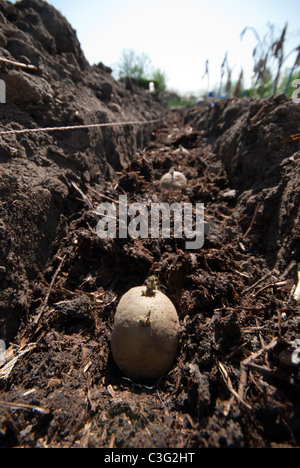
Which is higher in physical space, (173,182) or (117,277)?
(173,182)

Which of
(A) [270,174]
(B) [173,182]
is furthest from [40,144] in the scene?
(A) [270,174]

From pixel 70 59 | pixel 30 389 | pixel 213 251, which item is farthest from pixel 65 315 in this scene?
pixel 70 59

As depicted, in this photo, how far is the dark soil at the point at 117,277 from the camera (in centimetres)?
151

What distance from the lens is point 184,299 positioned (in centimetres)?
226

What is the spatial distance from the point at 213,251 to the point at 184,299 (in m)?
0.68

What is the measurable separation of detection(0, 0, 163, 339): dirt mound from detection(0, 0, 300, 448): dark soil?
0.02 metres

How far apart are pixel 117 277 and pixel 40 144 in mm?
1869

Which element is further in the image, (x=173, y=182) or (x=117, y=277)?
(x=173, y=182)

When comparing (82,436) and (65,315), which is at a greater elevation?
(65,315)

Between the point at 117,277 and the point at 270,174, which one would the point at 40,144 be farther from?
the point at 270,174

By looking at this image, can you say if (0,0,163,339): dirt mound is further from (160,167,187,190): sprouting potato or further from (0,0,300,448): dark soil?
(160,167,187,190): sprouting potato

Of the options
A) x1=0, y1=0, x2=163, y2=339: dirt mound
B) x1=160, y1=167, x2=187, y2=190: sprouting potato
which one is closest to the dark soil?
x1=0, y1=0, x2=163, y2=339: dirt mound

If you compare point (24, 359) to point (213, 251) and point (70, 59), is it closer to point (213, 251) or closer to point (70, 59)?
point (213, 251)

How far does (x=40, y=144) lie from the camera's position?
3059 millimetres
